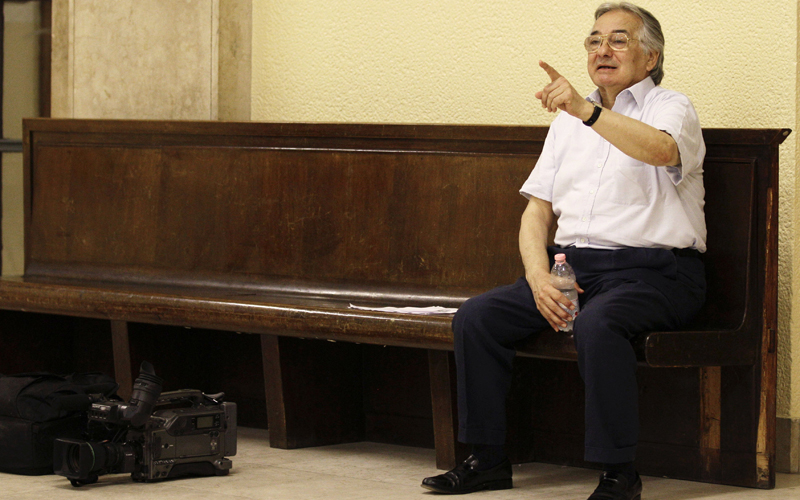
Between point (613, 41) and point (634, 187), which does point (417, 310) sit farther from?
point (613, 41)

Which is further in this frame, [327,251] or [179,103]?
[179,103]

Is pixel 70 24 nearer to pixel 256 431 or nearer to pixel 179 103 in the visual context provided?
pixel 179 103

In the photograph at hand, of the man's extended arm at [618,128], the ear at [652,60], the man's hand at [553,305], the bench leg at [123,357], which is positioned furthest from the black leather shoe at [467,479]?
the bench leg at [123,357]

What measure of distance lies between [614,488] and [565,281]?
0.59m

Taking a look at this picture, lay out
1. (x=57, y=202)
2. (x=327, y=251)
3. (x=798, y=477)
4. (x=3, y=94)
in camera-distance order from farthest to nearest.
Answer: (x=3, y=94) → (x=57, y=202) → (x=327, y=251) → (x=798, y=477)

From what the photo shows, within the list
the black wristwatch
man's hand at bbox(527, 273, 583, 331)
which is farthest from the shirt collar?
man's hand at bbox(527, 273, 583, 331)

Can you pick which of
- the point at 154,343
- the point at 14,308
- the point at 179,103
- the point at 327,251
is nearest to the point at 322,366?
the point at 327,251

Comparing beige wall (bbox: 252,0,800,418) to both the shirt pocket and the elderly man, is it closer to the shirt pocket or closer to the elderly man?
the elderly man

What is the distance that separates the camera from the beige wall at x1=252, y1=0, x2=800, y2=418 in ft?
12.0

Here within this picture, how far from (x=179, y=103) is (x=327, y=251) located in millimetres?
1223

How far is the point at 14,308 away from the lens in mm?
Result: 4262

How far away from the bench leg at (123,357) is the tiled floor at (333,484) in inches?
23.1

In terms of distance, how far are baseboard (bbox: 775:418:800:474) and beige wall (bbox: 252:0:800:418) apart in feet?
0.11

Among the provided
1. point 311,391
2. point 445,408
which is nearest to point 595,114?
point 445,408
